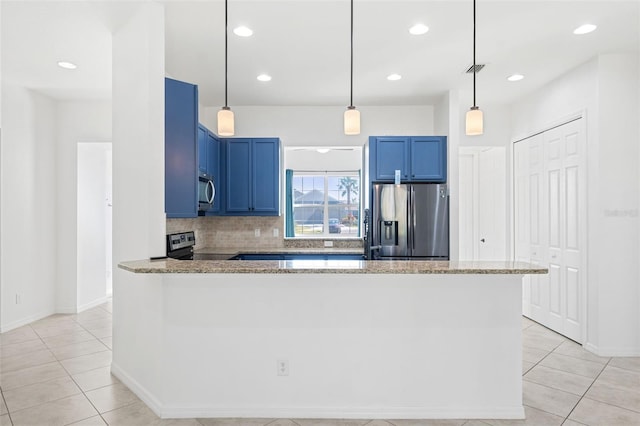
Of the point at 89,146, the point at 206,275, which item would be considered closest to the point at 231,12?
the point at 206,275

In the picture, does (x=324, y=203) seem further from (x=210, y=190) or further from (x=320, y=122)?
(x=210, y=190)

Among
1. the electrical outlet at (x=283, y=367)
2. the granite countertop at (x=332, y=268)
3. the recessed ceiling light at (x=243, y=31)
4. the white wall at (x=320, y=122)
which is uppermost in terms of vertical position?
the recessed ceiling light at (x=243, y=31)

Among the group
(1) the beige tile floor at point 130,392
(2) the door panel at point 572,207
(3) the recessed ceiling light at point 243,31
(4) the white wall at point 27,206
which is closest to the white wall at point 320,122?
(2) the door panel at point 572,207

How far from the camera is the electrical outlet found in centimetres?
251

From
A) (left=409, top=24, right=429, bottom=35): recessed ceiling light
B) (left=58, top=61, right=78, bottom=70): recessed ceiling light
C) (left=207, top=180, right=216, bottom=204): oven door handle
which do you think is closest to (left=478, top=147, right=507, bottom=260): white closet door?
(left=409, top=24, right=429, bottom=35): recessed ceiling light

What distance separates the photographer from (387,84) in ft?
14.8

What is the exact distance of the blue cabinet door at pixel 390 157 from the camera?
4.80 meters

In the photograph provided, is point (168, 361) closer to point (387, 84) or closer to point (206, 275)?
point (206, 275)

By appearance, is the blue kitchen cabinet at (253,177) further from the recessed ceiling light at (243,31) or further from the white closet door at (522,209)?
the white closet door at (522,209)

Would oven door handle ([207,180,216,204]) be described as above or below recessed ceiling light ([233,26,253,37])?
below

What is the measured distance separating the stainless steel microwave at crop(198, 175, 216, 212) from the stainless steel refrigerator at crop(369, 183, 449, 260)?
192 centimetres

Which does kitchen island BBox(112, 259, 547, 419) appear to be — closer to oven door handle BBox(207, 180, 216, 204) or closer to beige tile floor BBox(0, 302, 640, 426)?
beige tile floor BBox(0, 302, 640, 426)

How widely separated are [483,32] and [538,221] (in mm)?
2560

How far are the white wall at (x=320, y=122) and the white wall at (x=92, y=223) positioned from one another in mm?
1712
